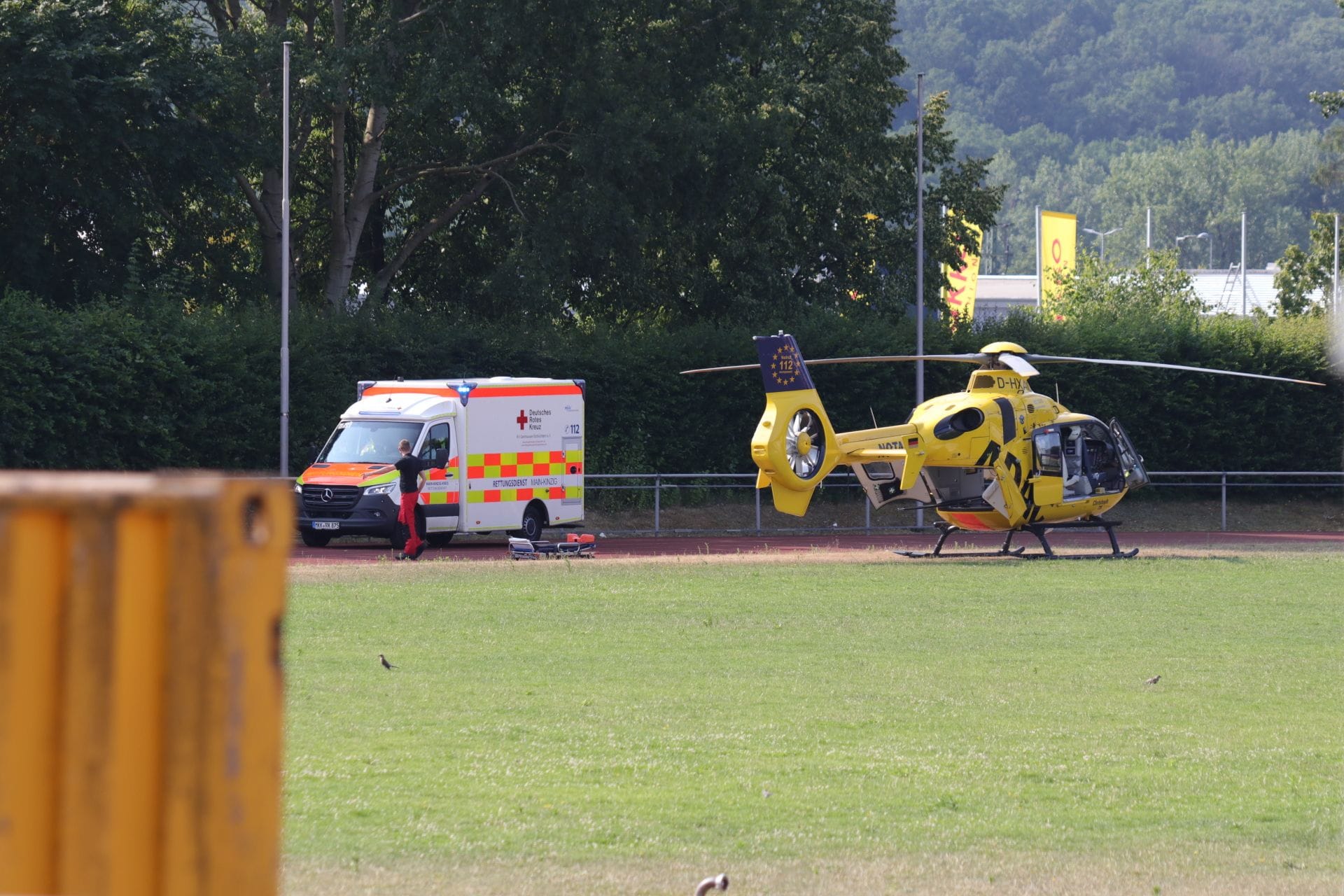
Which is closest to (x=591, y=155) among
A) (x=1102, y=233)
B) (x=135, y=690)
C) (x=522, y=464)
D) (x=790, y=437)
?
(x=522, y=464)

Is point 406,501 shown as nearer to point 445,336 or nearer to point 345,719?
point 445,336

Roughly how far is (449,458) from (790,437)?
6307 millimetres

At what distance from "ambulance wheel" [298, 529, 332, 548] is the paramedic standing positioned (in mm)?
2687

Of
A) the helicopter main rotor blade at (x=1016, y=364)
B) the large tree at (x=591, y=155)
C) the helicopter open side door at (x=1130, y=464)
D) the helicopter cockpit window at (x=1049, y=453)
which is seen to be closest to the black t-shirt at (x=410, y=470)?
the helicopter main rotor blade at (x=1016, y=364)

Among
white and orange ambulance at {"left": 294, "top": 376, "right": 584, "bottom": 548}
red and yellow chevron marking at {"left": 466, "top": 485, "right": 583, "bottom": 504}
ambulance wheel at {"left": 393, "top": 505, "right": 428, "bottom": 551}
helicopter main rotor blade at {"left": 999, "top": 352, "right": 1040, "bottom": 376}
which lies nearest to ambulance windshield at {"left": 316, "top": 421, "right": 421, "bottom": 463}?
white and orange ambulance at {"left": 294, "top": 376, "right": 584, "bottom": 548}

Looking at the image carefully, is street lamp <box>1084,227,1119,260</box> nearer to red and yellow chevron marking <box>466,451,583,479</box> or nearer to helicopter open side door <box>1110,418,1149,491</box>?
helicopter open side door <box>1110,418,1149,491</box>

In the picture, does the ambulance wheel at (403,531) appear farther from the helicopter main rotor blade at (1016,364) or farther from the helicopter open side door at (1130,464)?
the helicopter open side door at (1130,464)

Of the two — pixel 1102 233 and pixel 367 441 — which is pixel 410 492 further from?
pixel 1102 233

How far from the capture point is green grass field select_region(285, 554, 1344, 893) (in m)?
7.36

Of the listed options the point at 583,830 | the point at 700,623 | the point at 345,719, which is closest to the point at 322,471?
the point at 700,623

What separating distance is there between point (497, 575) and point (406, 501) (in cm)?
307

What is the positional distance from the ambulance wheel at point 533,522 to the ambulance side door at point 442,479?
1477 mm

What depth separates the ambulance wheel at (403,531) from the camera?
81.8 feet

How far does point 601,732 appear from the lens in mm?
10398
